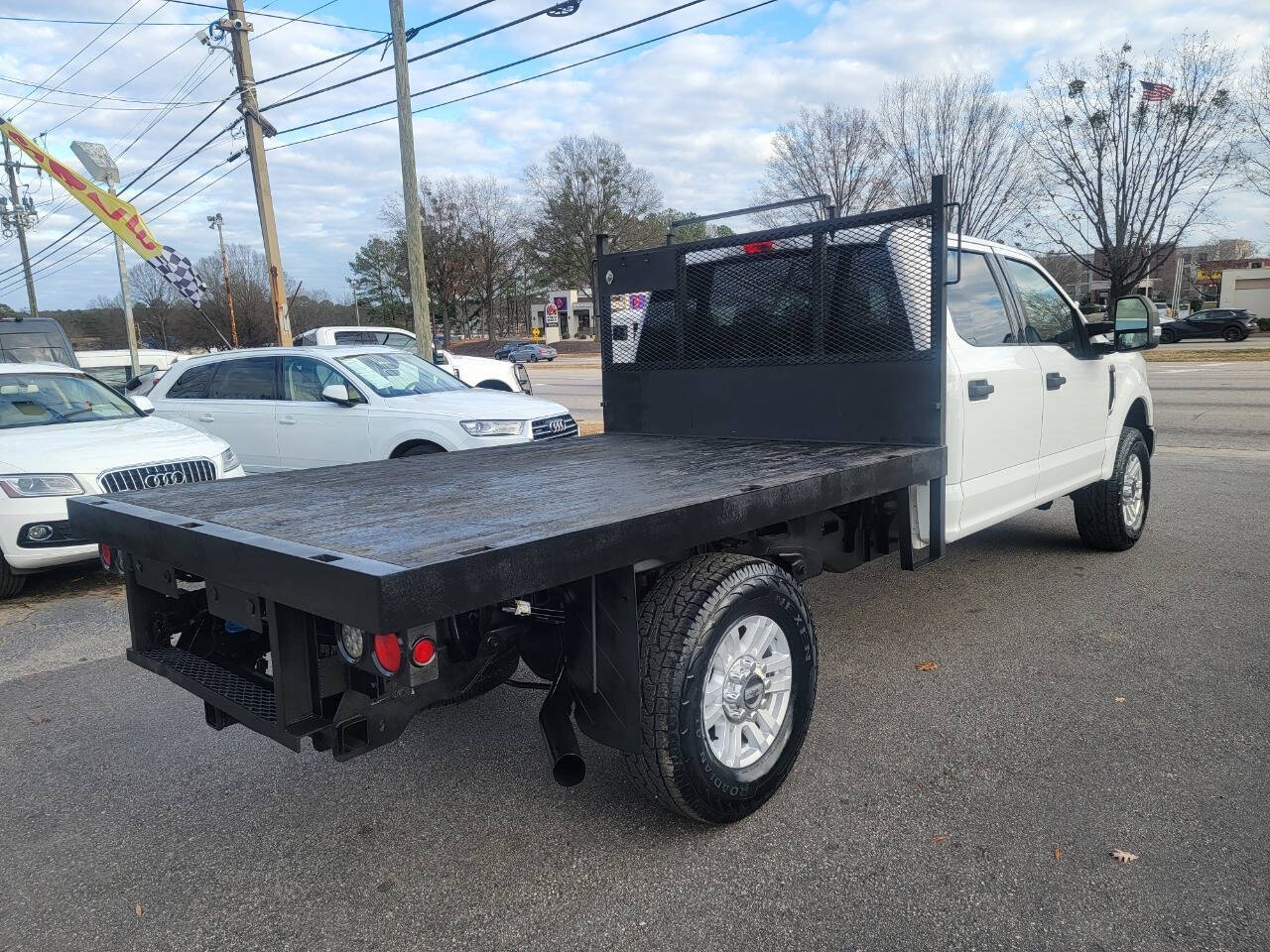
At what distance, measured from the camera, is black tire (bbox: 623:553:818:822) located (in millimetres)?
2771

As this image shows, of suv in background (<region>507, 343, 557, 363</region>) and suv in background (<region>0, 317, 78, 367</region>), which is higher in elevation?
suv in background (<region>0, 317, 78, 367</region>)

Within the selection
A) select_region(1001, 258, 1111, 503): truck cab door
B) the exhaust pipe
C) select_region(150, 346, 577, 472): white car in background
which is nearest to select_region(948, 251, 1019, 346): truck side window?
select_region(1001, 258, 1111, 503): truck cab door

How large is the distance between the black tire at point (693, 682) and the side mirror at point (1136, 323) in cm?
365

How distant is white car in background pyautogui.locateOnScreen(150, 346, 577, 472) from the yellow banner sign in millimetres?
5400

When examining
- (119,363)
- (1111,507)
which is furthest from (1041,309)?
(119,363)

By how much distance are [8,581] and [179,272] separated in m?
9.59

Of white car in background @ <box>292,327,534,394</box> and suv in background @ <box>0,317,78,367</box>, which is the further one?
white car in background @ <box>292,327,534,394</box>

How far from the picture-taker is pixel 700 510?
2.79 meters

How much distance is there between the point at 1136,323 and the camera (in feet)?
18.0

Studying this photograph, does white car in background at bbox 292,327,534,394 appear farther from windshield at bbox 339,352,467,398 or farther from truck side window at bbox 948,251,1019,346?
truck side window at bbox 948,251,1019,346

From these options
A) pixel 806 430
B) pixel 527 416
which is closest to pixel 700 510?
pixel 806 430

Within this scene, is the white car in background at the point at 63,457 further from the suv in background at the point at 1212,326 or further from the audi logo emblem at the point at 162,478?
the suv in background at the point at 1212,326

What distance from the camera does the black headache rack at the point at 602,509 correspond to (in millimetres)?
2408

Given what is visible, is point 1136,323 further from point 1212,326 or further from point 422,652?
point 1212,326
